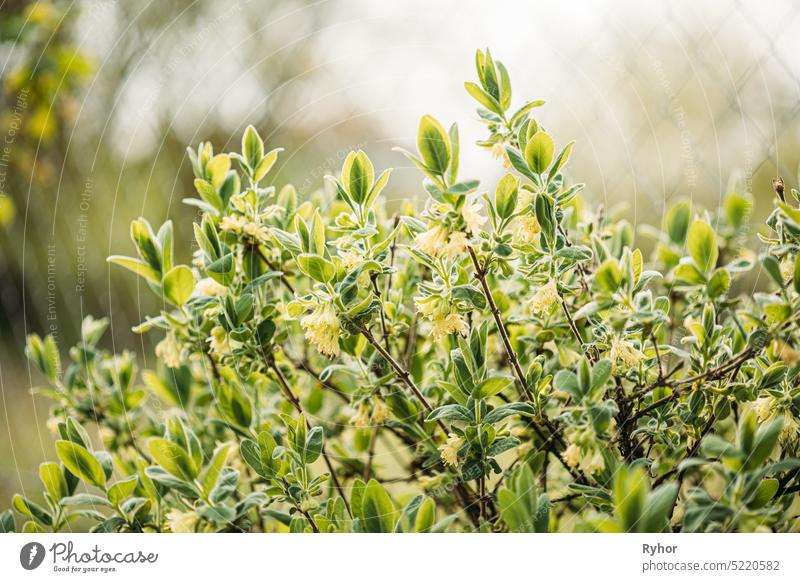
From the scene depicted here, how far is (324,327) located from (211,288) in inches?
6.8

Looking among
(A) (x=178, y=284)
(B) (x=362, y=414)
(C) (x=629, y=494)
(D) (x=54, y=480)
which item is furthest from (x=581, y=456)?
(D) (x=54, y=480)

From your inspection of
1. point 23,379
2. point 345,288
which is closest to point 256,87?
point 345,288

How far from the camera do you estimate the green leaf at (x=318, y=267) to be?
54cm

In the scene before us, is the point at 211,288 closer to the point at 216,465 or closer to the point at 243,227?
the point at 243,227

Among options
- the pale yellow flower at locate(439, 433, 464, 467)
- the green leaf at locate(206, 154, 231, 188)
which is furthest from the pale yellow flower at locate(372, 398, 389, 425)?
the green leaf at locate(206, 154, 231, 188)

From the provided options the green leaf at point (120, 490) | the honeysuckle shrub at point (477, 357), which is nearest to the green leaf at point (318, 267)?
the honeysuckle shrub at point (477, 357)

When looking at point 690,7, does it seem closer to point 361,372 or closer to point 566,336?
point 566,336

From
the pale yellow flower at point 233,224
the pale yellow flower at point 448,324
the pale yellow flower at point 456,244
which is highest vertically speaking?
the pale yellow flower at point 233,224

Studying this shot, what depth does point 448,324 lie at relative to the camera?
Result: 0.55m

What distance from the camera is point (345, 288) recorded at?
1.78 feet

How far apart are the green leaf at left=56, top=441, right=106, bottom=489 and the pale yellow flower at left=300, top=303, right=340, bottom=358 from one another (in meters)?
0.31
